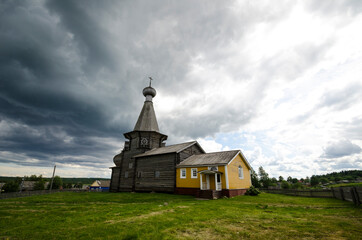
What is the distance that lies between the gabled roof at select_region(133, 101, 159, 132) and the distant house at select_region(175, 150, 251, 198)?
40.3ft

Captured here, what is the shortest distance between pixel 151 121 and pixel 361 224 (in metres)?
30.3

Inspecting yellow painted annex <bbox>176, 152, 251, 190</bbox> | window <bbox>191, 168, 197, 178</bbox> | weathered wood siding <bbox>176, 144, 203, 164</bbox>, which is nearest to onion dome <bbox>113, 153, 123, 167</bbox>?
weathered wood siding <bbox>176, 144, 203, 164</bbox>

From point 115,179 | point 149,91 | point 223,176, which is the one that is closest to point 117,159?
point 115,179

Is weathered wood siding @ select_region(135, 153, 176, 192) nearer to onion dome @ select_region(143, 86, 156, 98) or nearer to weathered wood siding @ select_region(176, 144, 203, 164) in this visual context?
weathered wood siding @ select_region(176, 144, 203, 164)

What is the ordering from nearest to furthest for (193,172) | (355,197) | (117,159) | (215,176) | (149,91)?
(355,197) → (215,176) → (193,172) → (117,159) → (149,91)

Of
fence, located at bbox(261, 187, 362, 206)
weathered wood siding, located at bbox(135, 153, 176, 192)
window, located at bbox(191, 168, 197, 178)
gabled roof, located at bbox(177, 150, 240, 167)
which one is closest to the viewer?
fence, located at bbox(261, 187, 362, 206)

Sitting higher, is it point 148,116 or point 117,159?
point 148,116

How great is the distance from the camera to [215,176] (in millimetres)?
17891

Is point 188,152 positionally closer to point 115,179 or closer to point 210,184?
point 210,184

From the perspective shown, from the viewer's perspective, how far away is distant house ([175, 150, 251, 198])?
17545 millimetres

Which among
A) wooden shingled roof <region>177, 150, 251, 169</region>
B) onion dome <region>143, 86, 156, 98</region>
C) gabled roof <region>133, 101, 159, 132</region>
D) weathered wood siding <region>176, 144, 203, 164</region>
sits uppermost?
onion dome <region>143, 86, 156, 98</region>

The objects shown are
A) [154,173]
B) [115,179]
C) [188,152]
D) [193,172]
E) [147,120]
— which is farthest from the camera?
[147,120]

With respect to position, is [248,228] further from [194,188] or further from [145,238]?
[194,188]

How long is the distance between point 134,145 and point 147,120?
580cm
